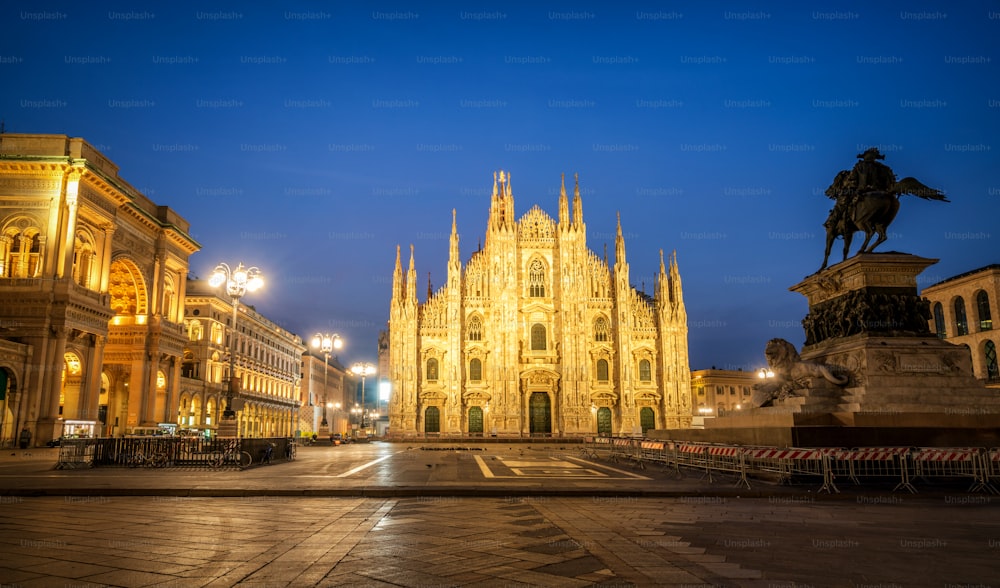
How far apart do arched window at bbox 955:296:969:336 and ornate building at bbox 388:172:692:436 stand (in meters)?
19.7

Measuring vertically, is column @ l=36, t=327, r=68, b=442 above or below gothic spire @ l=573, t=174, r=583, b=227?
below

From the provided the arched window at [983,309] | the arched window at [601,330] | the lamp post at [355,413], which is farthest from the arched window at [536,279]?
the lamp post at [355,413]

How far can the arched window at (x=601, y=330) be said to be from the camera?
57.3 metres

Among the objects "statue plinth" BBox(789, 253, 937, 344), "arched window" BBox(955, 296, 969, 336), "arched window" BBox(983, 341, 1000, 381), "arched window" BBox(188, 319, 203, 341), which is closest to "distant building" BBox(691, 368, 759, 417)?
"arched window" BBox(955, 296, 969, 336)

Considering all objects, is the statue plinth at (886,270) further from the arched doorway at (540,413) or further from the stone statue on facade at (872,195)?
the arched doorway at (540,413)

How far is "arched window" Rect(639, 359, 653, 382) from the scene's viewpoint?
56.9 meters

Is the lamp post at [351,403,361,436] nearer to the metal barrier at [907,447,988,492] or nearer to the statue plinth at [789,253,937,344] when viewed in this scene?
the statue plinth at [789,253,937,344]

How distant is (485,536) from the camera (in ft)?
24.8

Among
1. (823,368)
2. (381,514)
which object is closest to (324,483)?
(381,514)

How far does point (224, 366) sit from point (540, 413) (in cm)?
2971

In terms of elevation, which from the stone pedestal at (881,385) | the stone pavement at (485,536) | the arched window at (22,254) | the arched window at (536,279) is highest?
the arched window at (536,279)

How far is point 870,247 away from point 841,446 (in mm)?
5412

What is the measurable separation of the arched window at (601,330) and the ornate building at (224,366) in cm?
2645

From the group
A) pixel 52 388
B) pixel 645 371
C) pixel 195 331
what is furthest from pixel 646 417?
pixel 52 388
